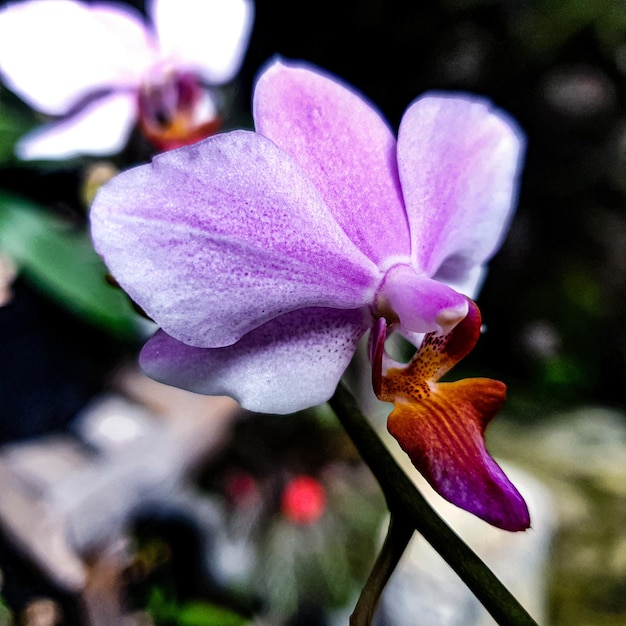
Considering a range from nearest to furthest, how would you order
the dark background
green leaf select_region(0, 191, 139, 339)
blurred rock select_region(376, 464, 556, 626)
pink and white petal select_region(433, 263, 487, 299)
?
1. pink and white petal select_region(433, 263, 487, 299)
2. green leaf select_region(0, 191, 139, 339)
3. blurred rock select_region(376, 464, 556, 626)
4. the dark background

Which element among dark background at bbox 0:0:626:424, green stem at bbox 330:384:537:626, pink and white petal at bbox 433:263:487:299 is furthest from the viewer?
dark background at bbox 0:0:626:424

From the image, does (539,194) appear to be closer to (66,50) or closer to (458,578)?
(458,578)

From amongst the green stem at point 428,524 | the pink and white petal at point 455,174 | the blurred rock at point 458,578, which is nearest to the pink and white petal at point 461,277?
the pink and white petal at point 455,174

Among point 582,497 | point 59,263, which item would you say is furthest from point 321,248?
point 582,497

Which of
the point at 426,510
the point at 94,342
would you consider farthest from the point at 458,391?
the point at 94,342

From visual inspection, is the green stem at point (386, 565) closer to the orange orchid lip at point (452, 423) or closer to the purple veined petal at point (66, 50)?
the orange orchid lip at point (452, 423)

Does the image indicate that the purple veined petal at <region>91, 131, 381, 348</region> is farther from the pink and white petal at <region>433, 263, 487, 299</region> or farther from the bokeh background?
the bokeh background

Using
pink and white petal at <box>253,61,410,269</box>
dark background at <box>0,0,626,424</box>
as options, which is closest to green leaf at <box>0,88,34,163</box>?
dark background at <box>0,0,626,424</box>
